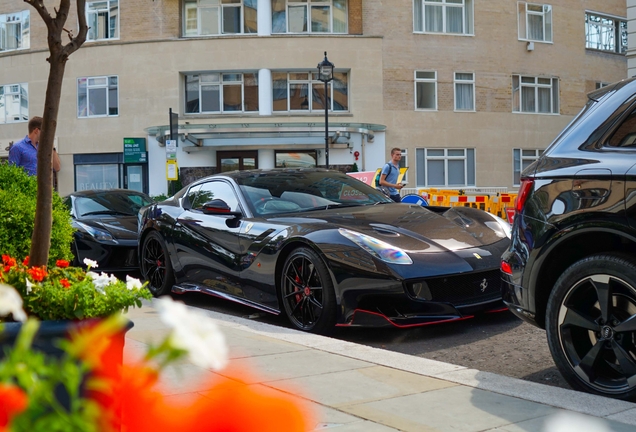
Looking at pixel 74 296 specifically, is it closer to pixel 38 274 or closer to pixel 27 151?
pixel 38 274

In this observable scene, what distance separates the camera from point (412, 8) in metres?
32.4

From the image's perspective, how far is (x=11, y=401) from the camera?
30.0 inches

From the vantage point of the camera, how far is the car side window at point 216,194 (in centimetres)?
793

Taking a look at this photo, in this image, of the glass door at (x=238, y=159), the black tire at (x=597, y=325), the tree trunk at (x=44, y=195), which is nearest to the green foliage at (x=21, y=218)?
the tree trunk at (x=44, y=195)

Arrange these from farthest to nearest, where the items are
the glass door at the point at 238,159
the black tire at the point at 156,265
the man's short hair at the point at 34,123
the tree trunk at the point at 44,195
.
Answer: the glass door at the point at 238,159 → the man's short hair at the point at 34,123 → the black tire at the point at 156,265 → the tree trunk at the point at 44,195

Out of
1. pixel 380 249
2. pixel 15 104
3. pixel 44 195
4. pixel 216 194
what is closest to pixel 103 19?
pixel 15 104

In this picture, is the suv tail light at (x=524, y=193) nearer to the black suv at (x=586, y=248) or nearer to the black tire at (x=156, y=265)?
the black suv at (x=586, y=248)

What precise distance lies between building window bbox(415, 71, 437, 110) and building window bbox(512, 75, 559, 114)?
3.55 m

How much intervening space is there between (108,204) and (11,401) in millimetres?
11806

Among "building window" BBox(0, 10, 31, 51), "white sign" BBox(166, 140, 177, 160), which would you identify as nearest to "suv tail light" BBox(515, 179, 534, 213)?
"white sign" BBox(166, 140, 177, 160)

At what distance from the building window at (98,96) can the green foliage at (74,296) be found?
30.2 m

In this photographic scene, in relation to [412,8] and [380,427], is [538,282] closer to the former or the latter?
[380,427]

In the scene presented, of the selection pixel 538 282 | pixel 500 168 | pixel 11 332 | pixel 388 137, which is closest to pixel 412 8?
pixel 388 137

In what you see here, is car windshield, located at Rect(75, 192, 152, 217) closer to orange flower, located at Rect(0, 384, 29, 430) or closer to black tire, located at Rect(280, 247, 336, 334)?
black tire, located at Rect(280, 247, 336, 334)
